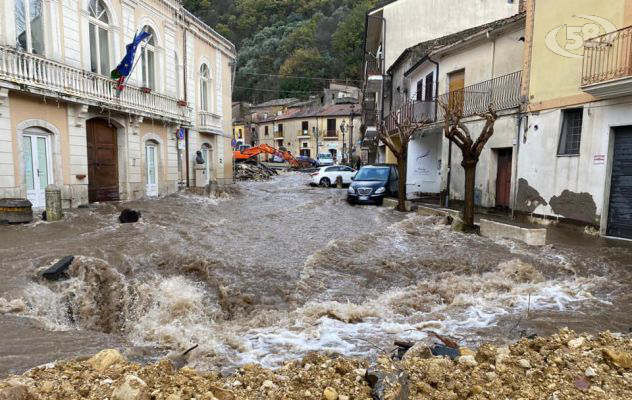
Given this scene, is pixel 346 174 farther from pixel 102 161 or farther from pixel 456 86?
pixel 102 161

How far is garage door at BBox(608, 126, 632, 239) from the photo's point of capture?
9992 mm

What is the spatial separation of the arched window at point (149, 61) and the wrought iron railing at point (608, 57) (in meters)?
15.6

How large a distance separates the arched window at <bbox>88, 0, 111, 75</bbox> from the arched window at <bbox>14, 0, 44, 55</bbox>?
6.95 ft

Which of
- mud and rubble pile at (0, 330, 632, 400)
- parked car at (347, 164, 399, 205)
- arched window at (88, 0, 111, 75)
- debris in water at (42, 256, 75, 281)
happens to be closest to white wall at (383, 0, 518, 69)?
parked car at (347, 164, 399, 205)

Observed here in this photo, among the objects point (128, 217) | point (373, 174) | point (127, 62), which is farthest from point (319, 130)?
point (128, 217)

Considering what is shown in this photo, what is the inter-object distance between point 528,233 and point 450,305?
4.35 metres

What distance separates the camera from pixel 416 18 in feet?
84.8

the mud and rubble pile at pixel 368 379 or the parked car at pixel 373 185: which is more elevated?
the parked car at pixel 373 185

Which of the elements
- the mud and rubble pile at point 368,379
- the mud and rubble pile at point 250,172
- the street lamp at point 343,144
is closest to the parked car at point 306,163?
the street lamp at point 343,144

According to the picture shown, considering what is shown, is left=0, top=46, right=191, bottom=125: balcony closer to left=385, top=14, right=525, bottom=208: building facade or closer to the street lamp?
left=385, top=14, right=525, bottom=208: building facade

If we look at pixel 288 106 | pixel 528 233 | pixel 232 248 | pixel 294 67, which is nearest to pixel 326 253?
pixel 232 248

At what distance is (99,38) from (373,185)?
39.3ft

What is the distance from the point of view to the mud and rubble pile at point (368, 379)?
2.97m

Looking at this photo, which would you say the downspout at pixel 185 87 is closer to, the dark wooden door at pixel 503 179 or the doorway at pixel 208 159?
the doorway at pixel 208 159
